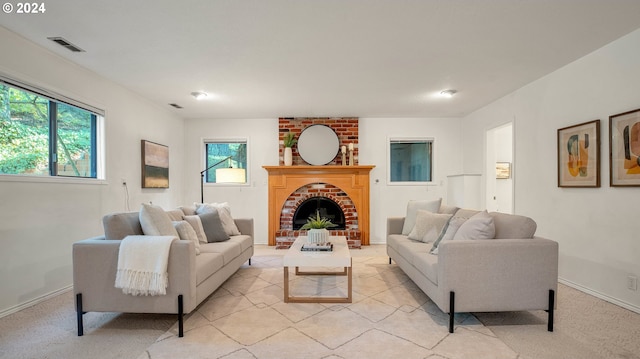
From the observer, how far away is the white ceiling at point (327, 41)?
234 centimetres

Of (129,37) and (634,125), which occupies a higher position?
(129,37)

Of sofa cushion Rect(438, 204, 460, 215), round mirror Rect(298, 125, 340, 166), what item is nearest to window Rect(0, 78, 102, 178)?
round mirror Rect(298, 125, 340, 166)

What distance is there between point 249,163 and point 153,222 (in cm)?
354

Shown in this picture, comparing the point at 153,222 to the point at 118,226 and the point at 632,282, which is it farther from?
the point at 632,282

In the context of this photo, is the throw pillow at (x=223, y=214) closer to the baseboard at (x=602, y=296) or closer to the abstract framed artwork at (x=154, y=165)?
the abstract framed artwork at (x=154, y=165)

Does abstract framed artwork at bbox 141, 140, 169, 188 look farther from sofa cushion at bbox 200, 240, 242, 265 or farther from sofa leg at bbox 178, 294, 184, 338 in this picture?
sofa leg at bbox 178, 294, 184, 338

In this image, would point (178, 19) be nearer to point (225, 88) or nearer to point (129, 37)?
point (129, 37)

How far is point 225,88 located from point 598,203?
4321mm

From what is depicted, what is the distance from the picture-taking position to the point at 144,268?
7.41 ft

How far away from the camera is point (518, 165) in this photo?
434cm

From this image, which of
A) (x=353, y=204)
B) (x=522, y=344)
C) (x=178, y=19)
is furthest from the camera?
(x=353, y=204)

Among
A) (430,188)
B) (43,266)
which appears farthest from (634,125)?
(43,266)

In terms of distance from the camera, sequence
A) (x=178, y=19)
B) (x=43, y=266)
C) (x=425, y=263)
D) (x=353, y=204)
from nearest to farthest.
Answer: (x=178, y=19), (x=425, y=263), (x=43, y=266), (x=353, y=204)

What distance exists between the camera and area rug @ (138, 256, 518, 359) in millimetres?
2063
